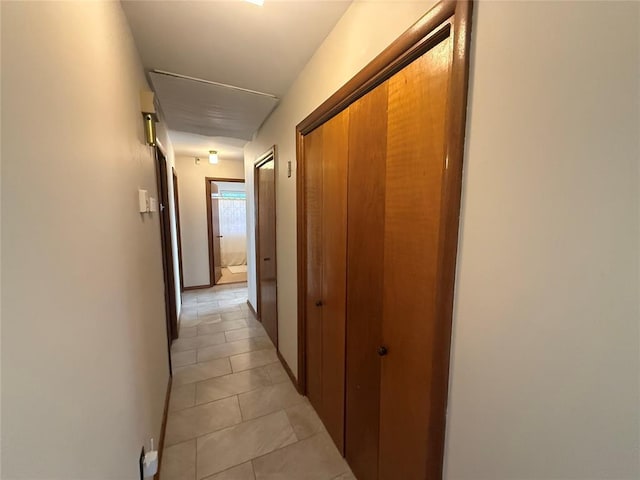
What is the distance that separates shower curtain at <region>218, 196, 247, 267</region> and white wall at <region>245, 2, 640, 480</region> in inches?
245

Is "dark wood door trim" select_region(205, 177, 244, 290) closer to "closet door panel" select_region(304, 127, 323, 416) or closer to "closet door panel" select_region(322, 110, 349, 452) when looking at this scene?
"closet door panel" select_region(304, 127, 323, 416)

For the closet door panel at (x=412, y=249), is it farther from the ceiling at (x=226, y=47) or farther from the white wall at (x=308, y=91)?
the ceiling at (x=226, y=47)

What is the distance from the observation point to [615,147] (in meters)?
0.47

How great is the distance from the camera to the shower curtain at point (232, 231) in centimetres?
654

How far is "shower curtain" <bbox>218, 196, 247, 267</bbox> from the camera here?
6543 mm

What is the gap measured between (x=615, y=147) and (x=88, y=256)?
4.19 feet

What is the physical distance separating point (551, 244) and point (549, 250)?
0.01 m

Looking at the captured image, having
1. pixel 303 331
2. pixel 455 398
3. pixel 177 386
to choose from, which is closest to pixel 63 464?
pixel 455 398

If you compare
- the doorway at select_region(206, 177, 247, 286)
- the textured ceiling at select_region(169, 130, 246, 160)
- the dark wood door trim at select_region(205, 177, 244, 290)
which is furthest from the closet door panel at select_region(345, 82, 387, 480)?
the doorway at select_region(206, 177, 247, 286)

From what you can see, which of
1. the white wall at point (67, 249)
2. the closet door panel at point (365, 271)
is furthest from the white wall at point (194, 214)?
the closet door panel at point (365, 271)

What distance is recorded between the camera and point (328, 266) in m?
1.61

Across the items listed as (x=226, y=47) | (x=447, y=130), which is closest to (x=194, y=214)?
(x=226, y=47)

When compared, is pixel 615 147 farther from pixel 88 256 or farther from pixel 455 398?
pixel 88 256

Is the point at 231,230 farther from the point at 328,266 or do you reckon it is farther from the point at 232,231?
the point at 328,266
